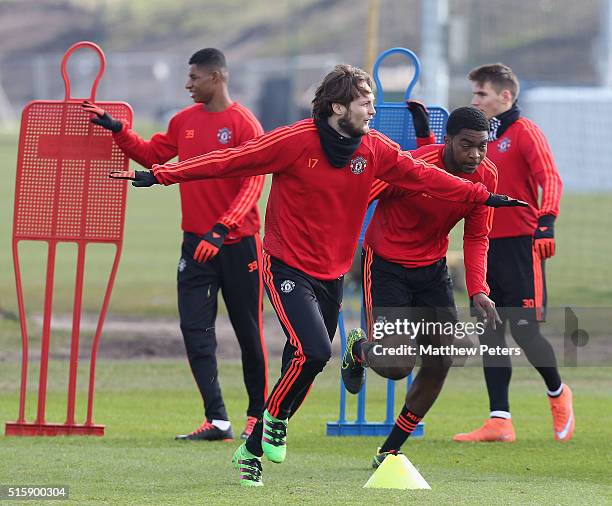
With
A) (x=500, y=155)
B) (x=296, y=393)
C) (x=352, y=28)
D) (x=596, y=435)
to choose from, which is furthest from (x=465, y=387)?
(x=352, y=28)

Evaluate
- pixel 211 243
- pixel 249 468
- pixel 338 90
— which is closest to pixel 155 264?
pixel 211 243

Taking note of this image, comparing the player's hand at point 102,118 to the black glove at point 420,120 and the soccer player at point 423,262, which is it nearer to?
the black glove at point 420,120

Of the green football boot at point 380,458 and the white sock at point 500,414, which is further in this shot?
the white sock at point 500,414

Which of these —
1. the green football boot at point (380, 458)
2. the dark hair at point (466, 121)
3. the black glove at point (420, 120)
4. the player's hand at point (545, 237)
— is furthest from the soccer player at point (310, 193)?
the player's hand at point (545, 237)

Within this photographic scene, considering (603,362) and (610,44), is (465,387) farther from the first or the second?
(610,44)

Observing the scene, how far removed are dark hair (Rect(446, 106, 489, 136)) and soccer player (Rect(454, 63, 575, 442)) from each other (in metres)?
1.81

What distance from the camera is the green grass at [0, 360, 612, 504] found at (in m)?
7.05

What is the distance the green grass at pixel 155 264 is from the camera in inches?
738

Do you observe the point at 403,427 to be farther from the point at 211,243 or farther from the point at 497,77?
the point at 497,77

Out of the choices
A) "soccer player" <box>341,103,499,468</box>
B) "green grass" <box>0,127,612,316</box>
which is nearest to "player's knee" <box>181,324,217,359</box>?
"soccer player" <box>341,103,499,468</box>

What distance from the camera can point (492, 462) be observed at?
28.5 feet

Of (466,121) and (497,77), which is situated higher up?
(497,77)

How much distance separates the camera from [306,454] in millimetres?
8898

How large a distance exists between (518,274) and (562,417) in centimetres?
102
